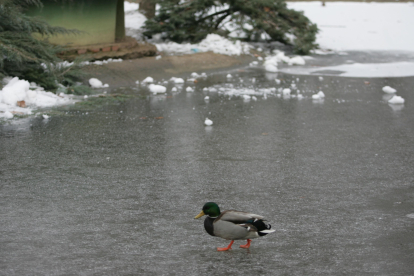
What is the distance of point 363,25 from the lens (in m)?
22.4

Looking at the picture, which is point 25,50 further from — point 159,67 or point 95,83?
point 159,67

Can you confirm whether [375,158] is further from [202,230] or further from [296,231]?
[202,230]

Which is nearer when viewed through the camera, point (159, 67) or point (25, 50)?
point (25, 50)

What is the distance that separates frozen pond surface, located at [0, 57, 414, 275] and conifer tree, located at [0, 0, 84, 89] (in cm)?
119

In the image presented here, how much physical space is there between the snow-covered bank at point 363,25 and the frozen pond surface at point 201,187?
9.80 metres

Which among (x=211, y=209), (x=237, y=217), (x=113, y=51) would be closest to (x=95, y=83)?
(x=113, y=51)

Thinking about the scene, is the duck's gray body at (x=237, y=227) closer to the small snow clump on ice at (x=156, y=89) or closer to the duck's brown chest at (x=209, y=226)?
the duck's brown chest at (x=209, y=226)

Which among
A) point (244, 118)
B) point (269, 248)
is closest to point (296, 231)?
point (269, 248)

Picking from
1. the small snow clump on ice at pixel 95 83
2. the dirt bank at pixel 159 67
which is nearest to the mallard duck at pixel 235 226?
the small snow clump on ice at pixel 95 83

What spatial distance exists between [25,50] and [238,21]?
788 centimetres

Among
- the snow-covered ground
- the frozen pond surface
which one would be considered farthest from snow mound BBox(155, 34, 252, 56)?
the frozen pond surface

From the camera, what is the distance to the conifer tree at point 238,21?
14414 millimetres

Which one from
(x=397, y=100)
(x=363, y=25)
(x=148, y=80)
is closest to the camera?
(x=397, y=100)

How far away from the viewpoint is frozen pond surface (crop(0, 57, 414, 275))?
3461 mm
